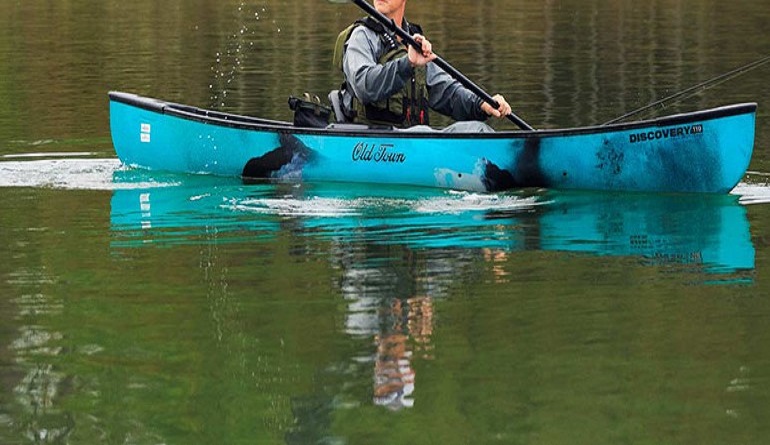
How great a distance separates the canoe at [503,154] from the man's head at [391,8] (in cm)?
83

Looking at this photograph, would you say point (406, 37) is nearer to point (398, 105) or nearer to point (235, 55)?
point (398, 105)

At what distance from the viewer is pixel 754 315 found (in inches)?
348

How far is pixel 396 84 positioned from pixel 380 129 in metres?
0.60

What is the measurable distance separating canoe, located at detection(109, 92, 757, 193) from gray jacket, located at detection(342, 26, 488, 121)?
338mm

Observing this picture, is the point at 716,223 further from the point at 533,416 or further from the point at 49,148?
the point at 49,148

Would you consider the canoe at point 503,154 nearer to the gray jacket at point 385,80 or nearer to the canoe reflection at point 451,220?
the canoe reflection at point 451,220

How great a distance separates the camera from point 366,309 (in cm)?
902

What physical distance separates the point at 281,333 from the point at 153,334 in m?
0.57

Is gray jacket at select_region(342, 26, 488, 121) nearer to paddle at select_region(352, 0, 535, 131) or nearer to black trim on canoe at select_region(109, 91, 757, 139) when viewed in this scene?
paddle at select_region(352, 0, 535, 131)

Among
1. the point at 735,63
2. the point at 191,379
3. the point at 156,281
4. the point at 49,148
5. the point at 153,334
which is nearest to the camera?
the point at 191,379

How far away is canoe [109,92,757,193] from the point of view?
12766 mm

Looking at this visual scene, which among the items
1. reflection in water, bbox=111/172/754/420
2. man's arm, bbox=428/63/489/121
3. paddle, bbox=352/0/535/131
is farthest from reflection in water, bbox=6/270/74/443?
man's arm, bbox=428/63/489/121

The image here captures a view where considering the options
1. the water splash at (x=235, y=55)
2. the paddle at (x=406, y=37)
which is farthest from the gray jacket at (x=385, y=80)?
the water splash at (x=235, y=55)

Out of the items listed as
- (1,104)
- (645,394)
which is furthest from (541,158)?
(1,104)
